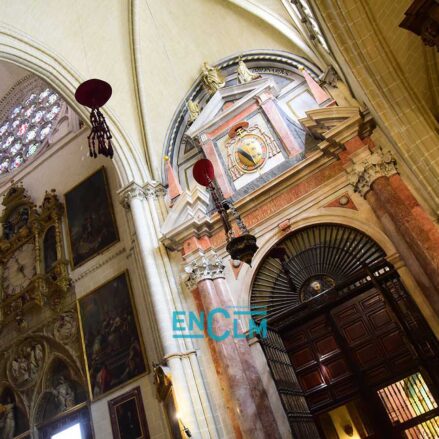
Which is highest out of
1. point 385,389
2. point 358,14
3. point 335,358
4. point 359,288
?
point 358,14

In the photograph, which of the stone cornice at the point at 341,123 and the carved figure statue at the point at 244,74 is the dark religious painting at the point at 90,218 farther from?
the stone cornice at the point at 341,123

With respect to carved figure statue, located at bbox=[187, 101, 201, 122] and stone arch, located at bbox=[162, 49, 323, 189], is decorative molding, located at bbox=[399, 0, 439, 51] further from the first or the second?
carved figure statue, located at bbox=[187, 101, 201, 122]

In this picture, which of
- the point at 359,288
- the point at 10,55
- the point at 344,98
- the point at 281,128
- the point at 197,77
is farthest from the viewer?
the point at 197,77

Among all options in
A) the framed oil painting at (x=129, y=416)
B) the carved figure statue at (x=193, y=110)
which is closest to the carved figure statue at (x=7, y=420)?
the framed oil painting at (x=129, y=416)

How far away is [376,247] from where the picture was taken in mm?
6555

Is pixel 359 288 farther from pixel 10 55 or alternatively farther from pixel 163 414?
pixel 10 55

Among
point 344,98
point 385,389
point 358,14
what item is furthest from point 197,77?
point 385,389

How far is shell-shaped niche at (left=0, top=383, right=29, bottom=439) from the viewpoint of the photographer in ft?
29.3

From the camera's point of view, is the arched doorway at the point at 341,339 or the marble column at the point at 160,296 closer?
the arched doorway at the point at 341,339

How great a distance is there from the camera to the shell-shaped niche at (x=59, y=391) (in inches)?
335

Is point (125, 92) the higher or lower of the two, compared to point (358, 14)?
higher

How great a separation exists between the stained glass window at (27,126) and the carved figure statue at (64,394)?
22.9ft

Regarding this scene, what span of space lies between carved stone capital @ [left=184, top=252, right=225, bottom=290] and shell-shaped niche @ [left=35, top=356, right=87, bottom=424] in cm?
317

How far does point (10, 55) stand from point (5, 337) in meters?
6.25
